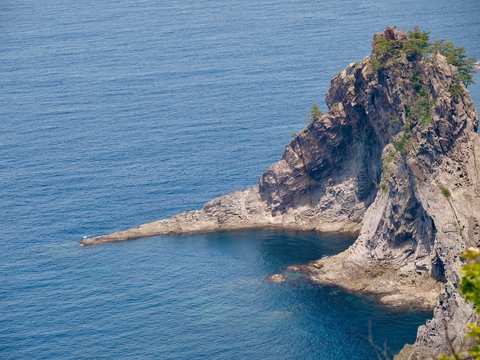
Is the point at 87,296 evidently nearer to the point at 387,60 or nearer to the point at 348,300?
the point at 348,300

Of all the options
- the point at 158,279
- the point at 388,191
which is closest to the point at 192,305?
the point at 158,279

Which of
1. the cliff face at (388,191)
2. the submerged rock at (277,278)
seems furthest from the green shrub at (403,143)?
the submerged rock at (277,278)

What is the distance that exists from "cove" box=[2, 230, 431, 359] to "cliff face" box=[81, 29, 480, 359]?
4.06m

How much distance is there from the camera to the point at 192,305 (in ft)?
474

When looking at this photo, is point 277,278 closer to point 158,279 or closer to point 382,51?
point 158,279

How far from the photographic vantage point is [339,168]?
562 ft

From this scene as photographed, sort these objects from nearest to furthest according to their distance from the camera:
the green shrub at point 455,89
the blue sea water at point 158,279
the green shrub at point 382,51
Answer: the blue sea water at point 158,279 → the green shrub at point 455,89 → the green shrub at point 382,51

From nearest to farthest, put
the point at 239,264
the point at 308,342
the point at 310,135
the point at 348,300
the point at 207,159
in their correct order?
the point at 308,342 < the point at 348,300 < the point at 239,264 < the point at 310,135 < the point at 207,159

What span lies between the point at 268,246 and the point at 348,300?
25.9 metres

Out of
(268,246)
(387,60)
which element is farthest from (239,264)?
(387,60)

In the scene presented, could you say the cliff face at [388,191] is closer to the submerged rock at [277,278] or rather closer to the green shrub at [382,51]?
the green shrub at [382,51]

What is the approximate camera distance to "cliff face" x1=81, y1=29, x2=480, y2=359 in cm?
13550

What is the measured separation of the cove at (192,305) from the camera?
13175 cm

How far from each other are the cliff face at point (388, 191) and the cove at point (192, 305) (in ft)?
13.3
